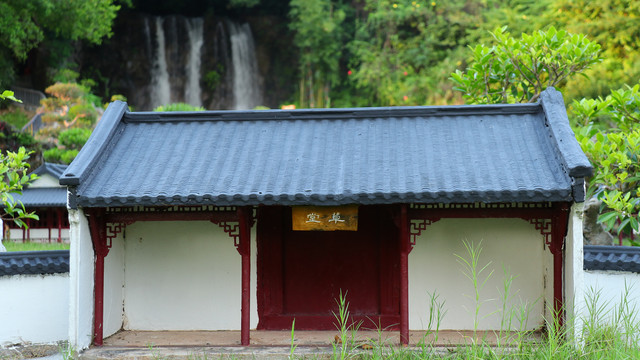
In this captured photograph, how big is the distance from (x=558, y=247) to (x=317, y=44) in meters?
27.9

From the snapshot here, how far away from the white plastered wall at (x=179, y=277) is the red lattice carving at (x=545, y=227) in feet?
13.7

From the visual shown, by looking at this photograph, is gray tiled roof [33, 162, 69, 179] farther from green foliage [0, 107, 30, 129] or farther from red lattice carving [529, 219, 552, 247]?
red lattice carving [529, 219, 552, 247]

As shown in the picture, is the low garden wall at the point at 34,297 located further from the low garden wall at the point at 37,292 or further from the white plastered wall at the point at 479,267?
the white plastered wall at the point at 479,267

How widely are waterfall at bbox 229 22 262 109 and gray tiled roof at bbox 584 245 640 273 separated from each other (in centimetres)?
2863

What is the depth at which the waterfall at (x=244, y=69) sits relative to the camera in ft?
116

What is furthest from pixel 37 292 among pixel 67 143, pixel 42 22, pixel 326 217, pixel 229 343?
pixel 42 22

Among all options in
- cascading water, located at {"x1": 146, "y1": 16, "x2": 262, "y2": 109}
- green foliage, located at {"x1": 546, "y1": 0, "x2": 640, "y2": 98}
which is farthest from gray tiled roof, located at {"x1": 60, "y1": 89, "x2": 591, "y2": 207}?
cascading water, located at {"x1": 146, "y1": 16, "x2": 262, "y2": 109}

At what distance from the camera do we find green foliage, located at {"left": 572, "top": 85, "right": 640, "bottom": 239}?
8.70 meters

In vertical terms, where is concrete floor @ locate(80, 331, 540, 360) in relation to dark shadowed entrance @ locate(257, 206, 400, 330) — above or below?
below

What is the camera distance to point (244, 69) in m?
35.8

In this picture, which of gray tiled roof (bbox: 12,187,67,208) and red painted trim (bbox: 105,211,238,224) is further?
gray tiled roof (bbox: 12,187,67,208)

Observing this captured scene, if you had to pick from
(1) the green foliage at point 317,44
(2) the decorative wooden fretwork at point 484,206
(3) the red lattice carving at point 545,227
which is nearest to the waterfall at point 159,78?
(1) the green foliage at point 317,44

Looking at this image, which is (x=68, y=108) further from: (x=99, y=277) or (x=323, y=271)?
(x=323, y=271)

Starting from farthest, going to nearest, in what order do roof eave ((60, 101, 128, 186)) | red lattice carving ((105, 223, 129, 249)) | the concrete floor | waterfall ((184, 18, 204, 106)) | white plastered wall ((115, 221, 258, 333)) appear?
waterfall ((184, 18, 204, 106)) < white plastered wall ((115, 221, 258, 333)) < red lattice carving ((105, 223, 129, 249)) < the concrete floor < roof eave ((60, 101, 128, 186))
